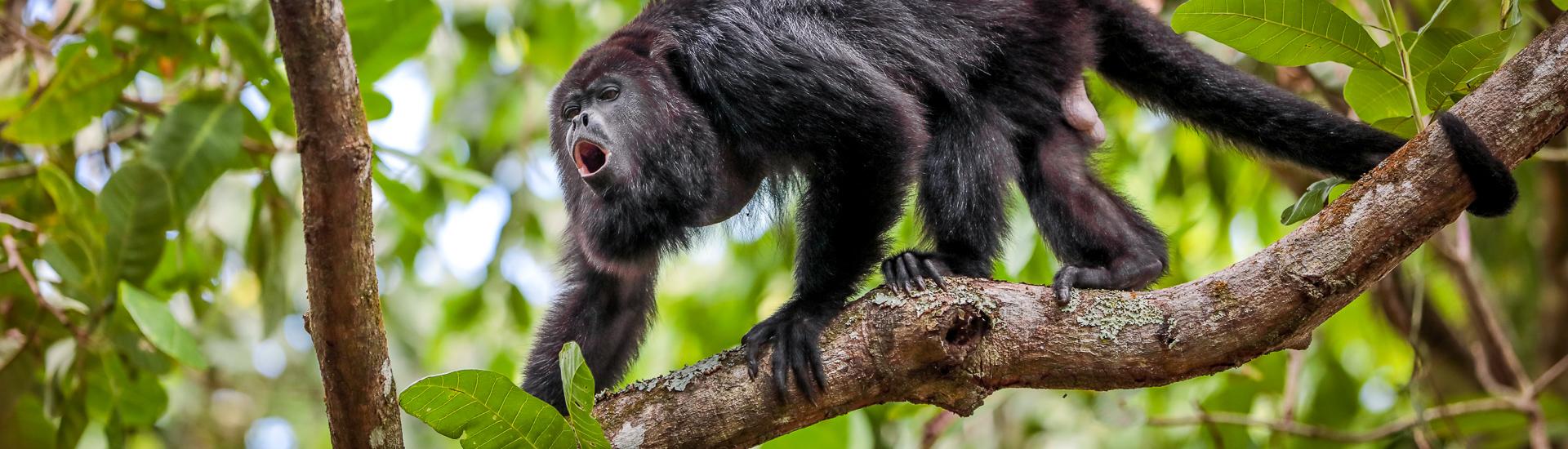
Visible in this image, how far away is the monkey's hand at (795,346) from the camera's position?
220 cm

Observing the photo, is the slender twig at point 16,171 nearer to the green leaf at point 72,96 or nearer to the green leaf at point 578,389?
the green leaf at point 72,96

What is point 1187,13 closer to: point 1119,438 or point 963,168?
point 963,168

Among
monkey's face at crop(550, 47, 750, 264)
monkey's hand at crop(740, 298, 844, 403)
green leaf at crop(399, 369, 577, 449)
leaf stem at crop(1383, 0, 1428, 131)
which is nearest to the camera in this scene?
green leaf at crop(399, 369, 577, 449)

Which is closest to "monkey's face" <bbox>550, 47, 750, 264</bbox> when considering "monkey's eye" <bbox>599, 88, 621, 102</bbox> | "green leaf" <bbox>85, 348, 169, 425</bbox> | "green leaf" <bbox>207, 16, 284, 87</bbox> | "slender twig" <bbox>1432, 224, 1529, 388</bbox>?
"monkey's eye" <bbox>599, 88, 621, 102</bbox>

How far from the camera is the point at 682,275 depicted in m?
6.46

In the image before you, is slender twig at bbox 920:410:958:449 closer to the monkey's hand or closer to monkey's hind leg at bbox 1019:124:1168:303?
monkey's hind leg at bbox 1019:124:1168:303

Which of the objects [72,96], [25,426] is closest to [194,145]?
[72,96]

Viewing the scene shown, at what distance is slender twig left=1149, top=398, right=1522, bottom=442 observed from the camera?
141 inches

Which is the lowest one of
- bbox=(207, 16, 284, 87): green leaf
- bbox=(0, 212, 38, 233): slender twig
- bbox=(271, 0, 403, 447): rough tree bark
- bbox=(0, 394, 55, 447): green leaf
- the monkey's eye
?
bbox=(271, 0, 403, 447): rough tree bark

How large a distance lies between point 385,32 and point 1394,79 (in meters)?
2.41

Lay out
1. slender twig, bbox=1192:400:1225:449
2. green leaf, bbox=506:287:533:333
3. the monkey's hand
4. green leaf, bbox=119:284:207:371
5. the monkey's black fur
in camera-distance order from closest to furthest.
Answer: the monkey's hand < green leaf, bbox=119:284:207:371 < the monkey's black fur < slender twig, bbox=1192:400:1225:449 < green leaf, bbox=506:287:533:333

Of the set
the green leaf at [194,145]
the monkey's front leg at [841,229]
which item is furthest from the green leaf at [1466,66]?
Result: the green leaf at [194,145]

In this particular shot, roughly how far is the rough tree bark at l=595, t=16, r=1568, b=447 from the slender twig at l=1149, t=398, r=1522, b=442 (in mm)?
1454

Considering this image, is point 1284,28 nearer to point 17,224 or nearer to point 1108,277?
point 1108,277
